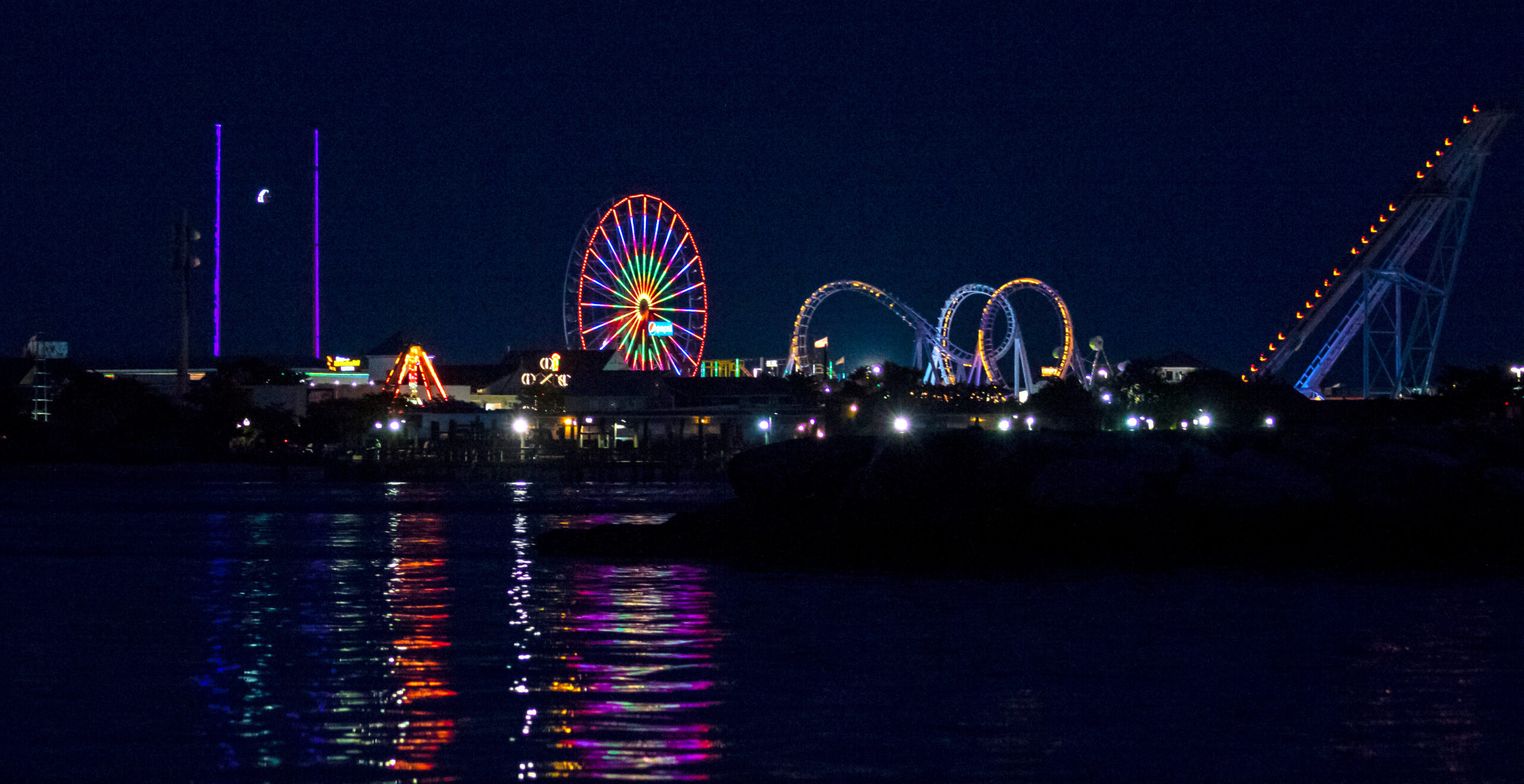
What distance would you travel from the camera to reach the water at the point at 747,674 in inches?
347

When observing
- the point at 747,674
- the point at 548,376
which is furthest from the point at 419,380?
the point at 747,674

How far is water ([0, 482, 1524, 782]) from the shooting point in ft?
28.9

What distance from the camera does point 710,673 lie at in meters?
11.7

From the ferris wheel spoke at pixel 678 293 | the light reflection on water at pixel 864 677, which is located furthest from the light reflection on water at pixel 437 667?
the ferris wheel spoke at pixel 678 293

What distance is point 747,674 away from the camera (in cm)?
1174

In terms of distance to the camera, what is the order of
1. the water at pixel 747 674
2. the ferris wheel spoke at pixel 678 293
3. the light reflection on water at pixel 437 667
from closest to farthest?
the water at pixel 747 674, the light reflection on water at pixel 437 667, the ferris wheel spoke at pixel 678 293

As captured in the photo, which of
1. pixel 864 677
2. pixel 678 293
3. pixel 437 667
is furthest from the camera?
pixel 678 293

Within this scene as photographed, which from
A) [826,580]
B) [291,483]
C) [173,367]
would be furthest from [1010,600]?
[173,367]

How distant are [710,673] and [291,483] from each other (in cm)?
4932

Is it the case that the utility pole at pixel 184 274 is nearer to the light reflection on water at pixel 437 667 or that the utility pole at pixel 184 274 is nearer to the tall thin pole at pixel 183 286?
the tall thin pole at pixel 183 286

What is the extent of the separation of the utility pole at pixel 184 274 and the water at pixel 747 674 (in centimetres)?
7284

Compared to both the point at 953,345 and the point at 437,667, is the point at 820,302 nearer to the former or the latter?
the point at 953,345

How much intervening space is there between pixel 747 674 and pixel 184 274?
8735cm

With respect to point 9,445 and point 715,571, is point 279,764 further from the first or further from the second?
point 9,445
